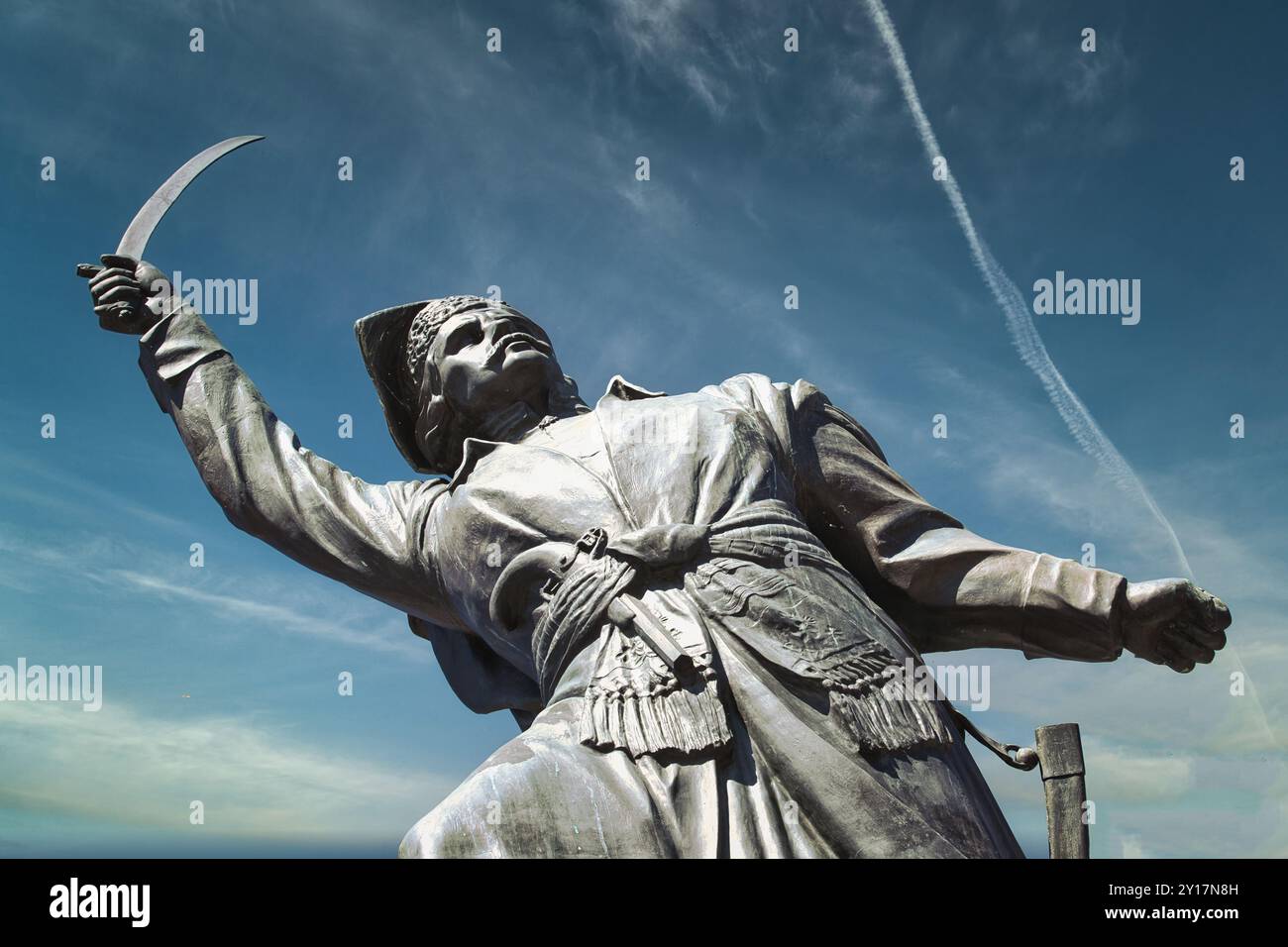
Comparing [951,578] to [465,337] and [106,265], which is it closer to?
[465,337]

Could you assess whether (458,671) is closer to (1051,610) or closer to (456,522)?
(456,522)

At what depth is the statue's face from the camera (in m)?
6.95

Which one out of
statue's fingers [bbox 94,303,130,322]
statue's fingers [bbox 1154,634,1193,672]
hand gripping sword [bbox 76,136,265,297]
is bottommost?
statue's fingers [bbox 1154,634,1193,672]

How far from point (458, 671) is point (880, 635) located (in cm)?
257

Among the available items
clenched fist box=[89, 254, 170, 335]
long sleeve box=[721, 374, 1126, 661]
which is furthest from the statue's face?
clenched fist box=[89, 254, 170, 335]

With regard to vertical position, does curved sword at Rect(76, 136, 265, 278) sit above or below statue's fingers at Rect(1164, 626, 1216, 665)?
above

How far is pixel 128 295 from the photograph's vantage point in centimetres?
721

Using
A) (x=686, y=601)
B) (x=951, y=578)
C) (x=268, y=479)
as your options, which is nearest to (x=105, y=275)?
(x=268, y=479)

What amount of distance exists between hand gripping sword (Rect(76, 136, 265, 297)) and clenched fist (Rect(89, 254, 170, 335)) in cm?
4

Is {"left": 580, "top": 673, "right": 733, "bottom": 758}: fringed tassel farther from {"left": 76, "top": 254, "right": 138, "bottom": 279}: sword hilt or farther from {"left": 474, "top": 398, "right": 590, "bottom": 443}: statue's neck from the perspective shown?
{"left": 76, "top": 254, "right": 138, "bottom": 279}: sword hilt

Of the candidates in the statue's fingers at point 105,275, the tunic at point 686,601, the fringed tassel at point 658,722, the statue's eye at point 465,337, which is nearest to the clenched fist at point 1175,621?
the tunic at point 686,601

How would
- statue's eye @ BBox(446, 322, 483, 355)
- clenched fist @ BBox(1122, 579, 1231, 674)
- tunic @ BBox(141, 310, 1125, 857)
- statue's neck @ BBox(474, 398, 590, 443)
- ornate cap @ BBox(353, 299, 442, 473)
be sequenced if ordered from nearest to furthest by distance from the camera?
1. tunic @ BBox(141, 310, 1125, 857)
2. clenched fist @ BBox(1122, 579, 1231, 674)
3. statue's neck @ BBox(474, 398, 590, 443)
4. statue's eye @ BBox(446, 322, 483, 355)
5. ornate cap @ BBox(353, 299, 442, 473)

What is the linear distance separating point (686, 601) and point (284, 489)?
2.59 metres

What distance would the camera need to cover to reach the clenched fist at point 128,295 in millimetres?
7172
